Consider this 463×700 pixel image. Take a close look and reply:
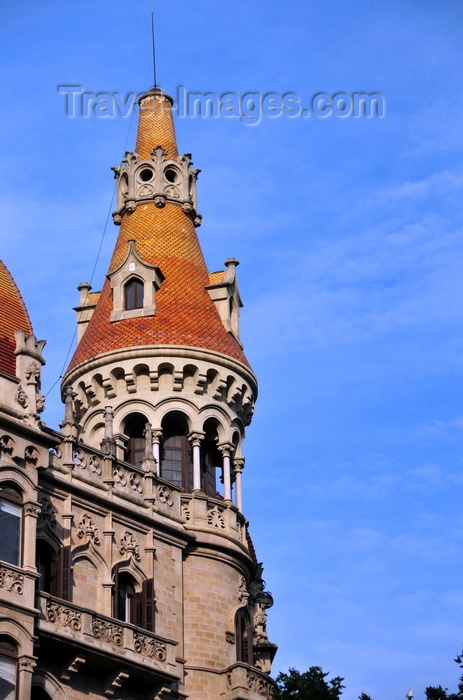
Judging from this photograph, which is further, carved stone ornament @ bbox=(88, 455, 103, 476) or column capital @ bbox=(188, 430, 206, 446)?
column capital @ bbox=(188, 430, 206, 446)

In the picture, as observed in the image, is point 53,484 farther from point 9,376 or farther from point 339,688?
point 339,688

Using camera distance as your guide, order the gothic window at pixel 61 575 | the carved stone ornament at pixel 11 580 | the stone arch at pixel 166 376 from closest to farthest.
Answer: the carved stone ornament at pixel 11 580
the gothic window at pixel 61 575
the stone arch at pixel 166 376

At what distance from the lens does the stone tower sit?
3762cm

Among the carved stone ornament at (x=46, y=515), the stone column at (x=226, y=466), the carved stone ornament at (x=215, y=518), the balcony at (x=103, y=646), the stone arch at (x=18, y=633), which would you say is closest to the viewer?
the stone arch at (x=18, y=633)

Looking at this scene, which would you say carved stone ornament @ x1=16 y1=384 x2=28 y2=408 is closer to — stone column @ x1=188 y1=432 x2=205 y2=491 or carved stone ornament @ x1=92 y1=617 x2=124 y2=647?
carved stone ornament @ x1=92 y1=617 x2=124 y2=647

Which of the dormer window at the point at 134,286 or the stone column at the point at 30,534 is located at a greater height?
the dormer window at the point at 134,286

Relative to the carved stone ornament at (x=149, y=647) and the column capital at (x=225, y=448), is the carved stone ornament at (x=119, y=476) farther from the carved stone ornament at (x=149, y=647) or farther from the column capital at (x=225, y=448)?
the column capital at (x=225, y=448)

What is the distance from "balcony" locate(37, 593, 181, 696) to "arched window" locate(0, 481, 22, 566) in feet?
4.01

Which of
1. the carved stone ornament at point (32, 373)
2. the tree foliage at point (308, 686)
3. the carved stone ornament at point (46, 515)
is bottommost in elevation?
the tree foliage at point (308, 686)

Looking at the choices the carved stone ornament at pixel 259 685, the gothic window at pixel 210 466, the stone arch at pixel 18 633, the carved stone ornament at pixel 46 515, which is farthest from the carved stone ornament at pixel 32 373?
the carved stone ornament at pixel 259 685

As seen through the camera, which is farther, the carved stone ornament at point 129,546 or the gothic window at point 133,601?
the carved stone ornament at point 129,546

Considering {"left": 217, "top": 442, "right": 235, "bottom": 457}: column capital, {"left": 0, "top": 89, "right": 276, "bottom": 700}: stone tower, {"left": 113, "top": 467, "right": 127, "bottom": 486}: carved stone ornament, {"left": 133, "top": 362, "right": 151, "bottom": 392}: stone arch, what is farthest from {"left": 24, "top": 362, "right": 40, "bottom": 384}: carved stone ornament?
{"left": 217, "top": 442, "right": 235, "bottom": 457}: column capital

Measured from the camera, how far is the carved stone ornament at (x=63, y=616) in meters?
36.5

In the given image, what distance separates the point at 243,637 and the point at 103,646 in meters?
6.44
